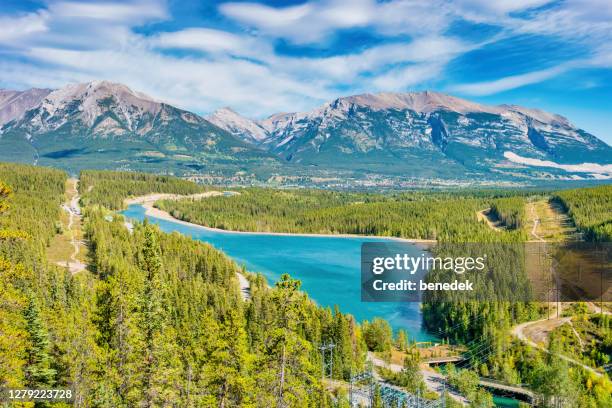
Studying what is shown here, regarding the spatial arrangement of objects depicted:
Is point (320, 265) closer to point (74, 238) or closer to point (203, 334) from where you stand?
point (74, 238)

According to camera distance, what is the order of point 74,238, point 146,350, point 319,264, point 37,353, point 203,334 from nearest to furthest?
point 146,350 → point 203,334 → point 37,353 → point 74,238 → point 319,264

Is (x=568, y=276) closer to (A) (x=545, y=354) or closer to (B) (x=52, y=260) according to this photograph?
(A) (x=545, y=354)

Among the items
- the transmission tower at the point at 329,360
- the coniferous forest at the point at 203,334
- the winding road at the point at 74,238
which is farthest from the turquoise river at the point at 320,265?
the winding road at the point at 74,238

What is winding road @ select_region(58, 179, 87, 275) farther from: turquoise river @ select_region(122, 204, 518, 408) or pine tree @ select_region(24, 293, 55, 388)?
pine tree @ select_region(24, 293, 55, 388)

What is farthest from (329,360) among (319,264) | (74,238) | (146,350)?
(319,264)

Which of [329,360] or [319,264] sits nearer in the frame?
[329,360]

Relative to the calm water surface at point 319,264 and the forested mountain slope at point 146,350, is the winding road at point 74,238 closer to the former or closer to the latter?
the forested mountain slope at point 146,350

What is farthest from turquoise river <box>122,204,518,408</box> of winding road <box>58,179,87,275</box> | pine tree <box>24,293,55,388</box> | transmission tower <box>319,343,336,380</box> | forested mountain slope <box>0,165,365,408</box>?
pine tree <box>24,293,55,388</box>
